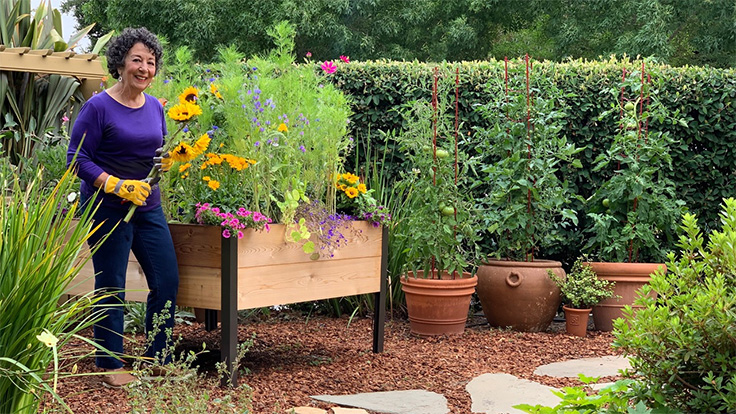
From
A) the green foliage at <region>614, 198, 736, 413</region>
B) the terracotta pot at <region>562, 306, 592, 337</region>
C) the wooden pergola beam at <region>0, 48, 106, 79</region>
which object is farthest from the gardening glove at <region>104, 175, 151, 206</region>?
the terracotta pot at <region>562, 306, 592, 337</region>

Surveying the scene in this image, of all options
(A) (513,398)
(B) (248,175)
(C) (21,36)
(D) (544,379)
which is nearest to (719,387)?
(A) (513,398)

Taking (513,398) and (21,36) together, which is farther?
(21,36)

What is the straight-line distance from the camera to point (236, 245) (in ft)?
11.5

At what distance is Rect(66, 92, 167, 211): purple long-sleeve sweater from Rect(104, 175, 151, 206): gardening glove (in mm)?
73

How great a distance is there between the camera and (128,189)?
10.8 feet

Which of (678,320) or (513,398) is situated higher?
(678,320)

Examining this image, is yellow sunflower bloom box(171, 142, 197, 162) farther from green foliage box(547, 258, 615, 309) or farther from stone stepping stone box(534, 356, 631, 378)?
green foliage box(547, 258, 615, 309)

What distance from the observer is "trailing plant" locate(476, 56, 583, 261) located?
529 cm

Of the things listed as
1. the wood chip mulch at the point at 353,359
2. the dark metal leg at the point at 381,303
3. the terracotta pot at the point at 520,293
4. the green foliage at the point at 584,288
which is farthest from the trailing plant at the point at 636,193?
the dark metal leg at the point at 381,303

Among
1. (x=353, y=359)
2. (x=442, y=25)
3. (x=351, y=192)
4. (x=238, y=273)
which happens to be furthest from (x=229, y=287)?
(x=442, y=25)

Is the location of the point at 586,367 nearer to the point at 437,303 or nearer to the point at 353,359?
the point at 437,303

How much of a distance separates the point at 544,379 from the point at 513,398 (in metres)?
0.48

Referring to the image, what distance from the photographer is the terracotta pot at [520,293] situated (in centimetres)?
515

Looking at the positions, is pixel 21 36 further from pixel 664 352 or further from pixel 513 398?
pixel 664 352
